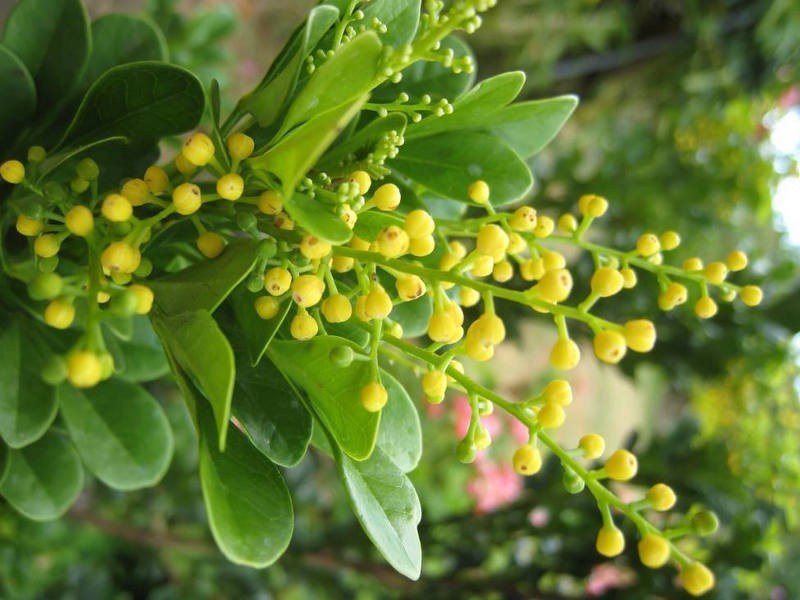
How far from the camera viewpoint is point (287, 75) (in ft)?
1.64

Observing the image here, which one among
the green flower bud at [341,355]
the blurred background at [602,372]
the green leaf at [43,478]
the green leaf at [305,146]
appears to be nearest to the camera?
the green leaf at [305,146]

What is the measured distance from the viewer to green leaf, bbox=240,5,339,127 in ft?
1.60

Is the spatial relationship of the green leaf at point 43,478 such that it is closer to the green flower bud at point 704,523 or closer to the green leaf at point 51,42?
the green leaf at point 51,42

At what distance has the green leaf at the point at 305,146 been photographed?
38cm

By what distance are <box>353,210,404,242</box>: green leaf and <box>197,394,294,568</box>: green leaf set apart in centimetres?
17

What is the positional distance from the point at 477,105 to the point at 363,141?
0.11 m

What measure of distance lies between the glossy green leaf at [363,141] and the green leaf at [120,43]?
24 centimetres

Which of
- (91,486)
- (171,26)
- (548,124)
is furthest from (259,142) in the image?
(91,486)

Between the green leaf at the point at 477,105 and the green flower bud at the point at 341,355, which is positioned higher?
the green leaf at the point at 477,105

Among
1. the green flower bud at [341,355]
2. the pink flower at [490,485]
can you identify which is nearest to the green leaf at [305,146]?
the green flower bud at [341,355]

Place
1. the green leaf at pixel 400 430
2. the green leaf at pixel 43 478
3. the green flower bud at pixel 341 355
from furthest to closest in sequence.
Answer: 1. the green leaf at pixel 43 478
2. the green leaf at pixel 400 430
3. the green flower bud at pixel 341 355

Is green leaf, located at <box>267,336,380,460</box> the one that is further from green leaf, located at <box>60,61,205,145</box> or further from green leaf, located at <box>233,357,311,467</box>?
green leaf, located at <box>60,61,205,145</box>

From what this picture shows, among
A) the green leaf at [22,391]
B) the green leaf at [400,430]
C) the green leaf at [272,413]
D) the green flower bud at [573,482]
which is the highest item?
the green flower bud at [573,482]

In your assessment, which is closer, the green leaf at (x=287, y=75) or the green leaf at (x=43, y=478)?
the green leaf at (x=287, y=75)
